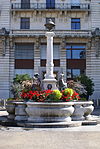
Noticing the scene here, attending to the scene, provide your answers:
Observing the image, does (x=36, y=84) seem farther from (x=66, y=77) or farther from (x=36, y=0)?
(x=36, y=0)

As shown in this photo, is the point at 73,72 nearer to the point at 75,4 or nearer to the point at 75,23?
the point at 75,23

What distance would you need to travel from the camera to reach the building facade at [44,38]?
3897 centimetres

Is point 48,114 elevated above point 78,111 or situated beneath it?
elevated above

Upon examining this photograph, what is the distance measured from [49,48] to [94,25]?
21892 millimetres

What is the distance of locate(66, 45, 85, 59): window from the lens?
39.9 meters

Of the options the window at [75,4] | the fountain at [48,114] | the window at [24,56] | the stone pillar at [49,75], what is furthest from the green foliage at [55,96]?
the window at [75,4]

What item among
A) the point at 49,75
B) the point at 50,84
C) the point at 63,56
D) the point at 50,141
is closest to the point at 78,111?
the point at 50,84

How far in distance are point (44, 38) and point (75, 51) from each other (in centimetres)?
561

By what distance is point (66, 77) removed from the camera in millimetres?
39000

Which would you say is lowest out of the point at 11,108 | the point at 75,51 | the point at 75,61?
the point at 11,108

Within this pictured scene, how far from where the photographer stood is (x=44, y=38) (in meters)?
39.2

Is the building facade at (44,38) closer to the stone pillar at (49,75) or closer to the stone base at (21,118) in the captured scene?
the stone pillar at (49,75)

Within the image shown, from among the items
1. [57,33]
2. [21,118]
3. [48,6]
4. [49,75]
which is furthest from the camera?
[48,6]

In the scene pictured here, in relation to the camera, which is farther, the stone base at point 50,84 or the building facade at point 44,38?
the building facade at point 44,38
